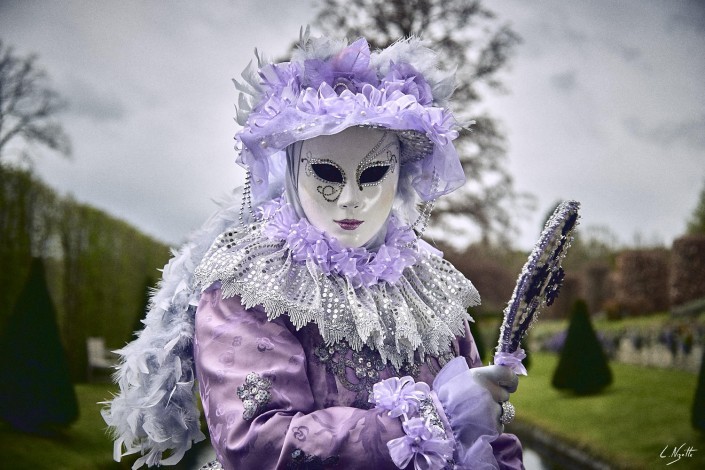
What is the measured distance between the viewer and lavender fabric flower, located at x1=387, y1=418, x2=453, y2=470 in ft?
5.50

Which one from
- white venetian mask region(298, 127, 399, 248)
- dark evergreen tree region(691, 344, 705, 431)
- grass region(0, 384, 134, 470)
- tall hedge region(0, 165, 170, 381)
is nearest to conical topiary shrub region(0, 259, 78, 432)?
grass region(0, 384, 134, 470)

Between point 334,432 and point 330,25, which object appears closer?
point 334,432

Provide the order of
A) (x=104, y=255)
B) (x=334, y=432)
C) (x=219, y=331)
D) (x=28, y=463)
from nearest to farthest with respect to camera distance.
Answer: (x=334, y=432) < (x=219, y=331) < (x=28, y=463) < (x=104, y=255)

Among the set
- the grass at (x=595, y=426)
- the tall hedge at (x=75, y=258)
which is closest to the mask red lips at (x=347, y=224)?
the grass at (x=595, y=426)

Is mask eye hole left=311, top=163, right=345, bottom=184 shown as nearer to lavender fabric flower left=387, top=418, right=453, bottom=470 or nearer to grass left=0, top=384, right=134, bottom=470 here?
lavender fabric flower left=387, top=418, right=453, bottom=470

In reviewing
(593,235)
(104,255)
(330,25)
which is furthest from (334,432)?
(593,235)

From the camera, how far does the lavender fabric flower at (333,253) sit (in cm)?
205

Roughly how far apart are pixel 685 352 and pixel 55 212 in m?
8.15

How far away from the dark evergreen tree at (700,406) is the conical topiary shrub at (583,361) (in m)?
2.02

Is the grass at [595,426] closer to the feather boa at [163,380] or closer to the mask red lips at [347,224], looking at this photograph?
the feather boa at [163,380]

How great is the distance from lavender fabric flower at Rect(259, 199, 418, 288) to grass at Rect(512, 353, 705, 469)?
4521mm

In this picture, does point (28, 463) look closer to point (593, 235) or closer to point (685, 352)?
point (685, 352)

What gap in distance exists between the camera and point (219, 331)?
1896mm

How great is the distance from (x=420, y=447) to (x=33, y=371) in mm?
4940
